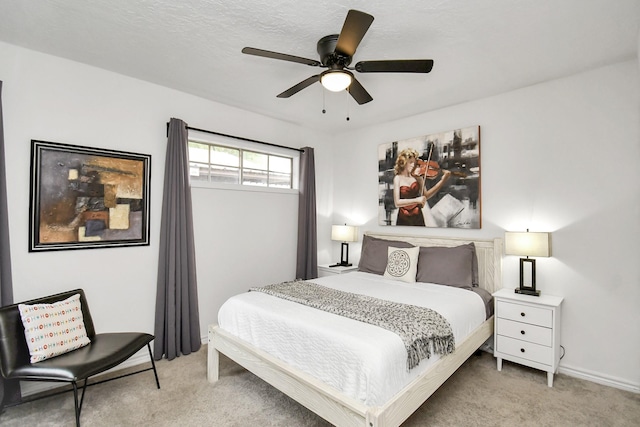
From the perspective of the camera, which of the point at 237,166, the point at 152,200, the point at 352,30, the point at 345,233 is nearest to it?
the point at 352,30

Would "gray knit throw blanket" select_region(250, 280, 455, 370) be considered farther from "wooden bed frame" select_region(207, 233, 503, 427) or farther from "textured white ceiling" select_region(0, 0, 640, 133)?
"textured white ceiling" select_region(0, 0, 640, 133)

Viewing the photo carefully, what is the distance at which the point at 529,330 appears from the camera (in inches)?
105

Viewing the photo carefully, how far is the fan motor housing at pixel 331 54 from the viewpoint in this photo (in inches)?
83.6

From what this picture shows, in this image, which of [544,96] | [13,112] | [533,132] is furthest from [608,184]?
[13,112]

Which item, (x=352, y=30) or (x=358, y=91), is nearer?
(x=352, y=30)

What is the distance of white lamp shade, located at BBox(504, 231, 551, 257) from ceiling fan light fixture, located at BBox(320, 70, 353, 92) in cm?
203

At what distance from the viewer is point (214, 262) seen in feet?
11.6

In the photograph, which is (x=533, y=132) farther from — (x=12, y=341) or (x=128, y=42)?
(x=12, y=341)

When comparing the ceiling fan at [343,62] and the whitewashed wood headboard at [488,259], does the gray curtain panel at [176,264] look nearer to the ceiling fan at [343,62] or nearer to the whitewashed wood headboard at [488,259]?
the ceiling fan at [343,62]

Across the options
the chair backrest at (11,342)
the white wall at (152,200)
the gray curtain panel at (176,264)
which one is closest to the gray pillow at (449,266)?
the white wall at (152,200)

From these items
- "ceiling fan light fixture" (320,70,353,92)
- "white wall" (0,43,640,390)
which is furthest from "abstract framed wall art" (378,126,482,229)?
"ceiling fan light fixture" (320,70,353,92)

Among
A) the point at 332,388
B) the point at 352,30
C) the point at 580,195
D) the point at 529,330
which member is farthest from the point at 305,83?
the point at 529,330

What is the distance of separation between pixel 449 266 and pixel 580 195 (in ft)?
4.18

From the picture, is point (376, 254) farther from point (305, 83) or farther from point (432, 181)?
point (305, 83)
